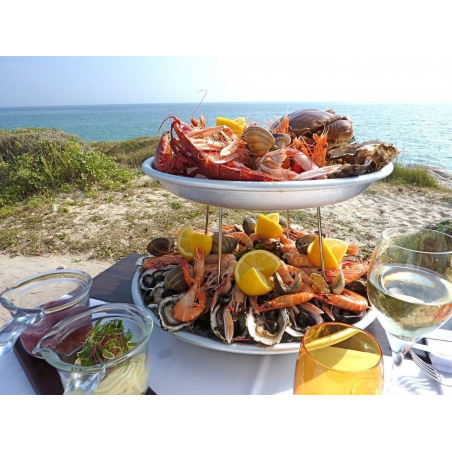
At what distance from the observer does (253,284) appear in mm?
1082

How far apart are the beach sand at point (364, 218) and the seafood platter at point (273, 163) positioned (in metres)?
3.11

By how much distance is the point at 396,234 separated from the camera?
80 centimetres

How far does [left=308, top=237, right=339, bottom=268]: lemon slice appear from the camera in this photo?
4.17ft

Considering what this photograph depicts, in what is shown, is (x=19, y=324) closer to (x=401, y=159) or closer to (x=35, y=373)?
(x=35, y=373)

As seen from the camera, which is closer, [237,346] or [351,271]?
[237,346]

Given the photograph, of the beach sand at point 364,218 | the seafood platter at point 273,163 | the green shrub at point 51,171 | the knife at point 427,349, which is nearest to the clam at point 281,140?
the seafood platter at point 273,163

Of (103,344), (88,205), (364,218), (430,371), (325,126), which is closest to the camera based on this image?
(103,344)

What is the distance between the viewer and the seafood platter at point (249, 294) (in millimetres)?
1004

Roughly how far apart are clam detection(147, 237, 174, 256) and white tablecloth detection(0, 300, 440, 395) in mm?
538

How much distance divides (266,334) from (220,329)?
143 millimetres

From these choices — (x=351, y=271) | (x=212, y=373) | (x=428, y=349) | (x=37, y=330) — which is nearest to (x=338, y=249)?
(x=351, y=271)

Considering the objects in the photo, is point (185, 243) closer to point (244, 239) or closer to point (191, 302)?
point (244, 239)

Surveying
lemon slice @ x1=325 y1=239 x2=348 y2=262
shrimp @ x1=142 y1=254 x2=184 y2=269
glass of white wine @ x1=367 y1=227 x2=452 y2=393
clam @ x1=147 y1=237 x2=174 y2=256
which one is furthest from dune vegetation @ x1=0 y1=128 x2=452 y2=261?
glass of white wine @ x1=367 y1=227 x2=452 y2=393

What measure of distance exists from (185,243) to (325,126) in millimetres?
755
